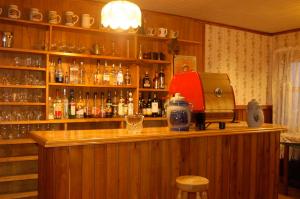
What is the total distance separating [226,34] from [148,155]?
11.9 ft

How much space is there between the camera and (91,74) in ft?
13.1

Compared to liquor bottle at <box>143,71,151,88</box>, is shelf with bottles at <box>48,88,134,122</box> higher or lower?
lower

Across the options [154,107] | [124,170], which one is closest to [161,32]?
[154,107]

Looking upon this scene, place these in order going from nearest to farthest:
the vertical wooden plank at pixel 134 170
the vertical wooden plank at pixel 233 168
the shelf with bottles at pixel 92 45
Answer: the vertical wooden plank at pixel 134 170
the vertical wooden plank at pixel 233 168
the shelf with bottles at pixel 92 45

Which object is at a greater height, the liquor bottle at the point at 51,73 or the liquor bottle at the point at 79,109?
the liquor bottle at the point at 51,73

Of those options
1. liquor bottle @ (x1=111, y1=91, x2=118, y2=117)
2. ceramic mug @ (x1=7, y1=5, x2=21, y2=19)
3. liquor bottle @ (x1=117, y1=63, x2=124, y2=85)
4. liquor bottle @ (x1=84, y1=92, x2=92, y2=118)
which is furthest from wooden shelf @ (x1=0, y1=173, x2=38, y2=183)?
ceramic mug @ (x1=7, y1=5, x2=21, y2=19)

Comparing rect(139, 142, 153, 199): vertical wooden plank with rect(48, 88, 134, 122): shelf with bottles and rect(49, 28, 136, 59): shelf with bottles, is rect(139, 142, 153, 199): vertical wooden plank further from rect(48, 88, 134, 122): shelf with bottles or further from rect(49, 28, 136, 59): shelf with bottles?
rect(49, 28, 136, 59): shelf with bottles

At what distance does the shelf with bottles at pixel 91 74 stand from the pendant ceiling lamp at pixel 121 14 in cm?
137

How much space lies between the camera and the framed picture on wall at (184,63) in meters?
4.63

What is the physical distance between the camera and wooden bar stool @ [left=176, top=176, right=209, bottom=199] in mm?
2064

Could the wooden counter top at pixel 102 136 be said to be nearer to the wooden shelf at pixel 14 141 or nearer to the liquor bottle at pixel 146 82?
the wooden shelf at pixel 14 141

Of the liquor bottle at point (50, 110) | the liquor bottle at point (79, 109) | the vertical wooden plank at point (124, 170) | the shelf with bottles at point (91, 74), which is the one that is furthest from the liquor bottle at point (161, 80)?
the vertical wooden plank at point (124, 170)

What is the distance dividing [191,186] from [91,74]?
234cm

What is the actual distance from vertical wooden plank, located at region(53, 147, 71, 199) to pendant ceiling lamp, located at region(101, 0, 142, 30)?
1.09 metres
